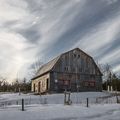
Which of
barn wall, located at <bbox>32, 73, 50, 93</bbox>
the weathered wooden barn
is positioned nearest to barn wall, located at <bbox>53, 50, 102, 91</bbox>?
the weathered wooden barn

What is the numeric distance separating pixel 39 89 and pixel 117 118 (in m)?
42.2

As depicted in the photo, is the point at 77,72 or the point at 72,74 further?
the point at 77,72

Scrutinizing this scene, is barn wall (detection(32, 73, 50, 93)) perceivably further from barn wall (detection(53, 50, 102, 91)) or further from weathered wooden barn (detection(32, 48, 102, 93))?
barn wall (detection(53, 50, 102, 91))

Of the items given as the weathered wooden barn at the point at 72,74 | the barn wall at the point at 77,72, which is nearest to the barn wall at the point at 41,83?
the weathered wooden barn at the point at 72,74

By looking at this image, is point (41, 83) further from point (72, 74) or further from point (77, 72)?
point (77, 72)

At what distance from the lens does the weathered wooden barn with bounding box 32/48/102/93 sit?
5578cm

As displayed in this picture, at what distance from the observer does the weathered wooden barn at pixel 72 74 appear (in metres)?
55.8

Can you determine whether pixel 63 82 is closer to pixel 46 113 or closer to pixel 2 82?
pixel 46 113

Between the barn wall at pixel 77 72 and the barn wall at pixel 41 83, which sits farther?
the barn wall at pixel 41 83

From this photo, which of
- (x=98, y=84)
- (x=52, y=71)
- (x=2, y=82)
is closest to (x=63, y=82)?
(x=52, y=71)

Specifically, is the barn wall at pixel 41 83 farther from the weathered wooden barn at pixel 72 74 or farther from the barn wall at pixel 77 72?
the barn wall at pixel 77 72

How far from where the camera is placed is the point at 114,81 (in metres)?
82.9

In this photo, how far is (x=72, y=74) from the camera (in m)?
57.5

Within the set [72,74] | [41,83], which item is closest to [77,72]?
[72,74]
